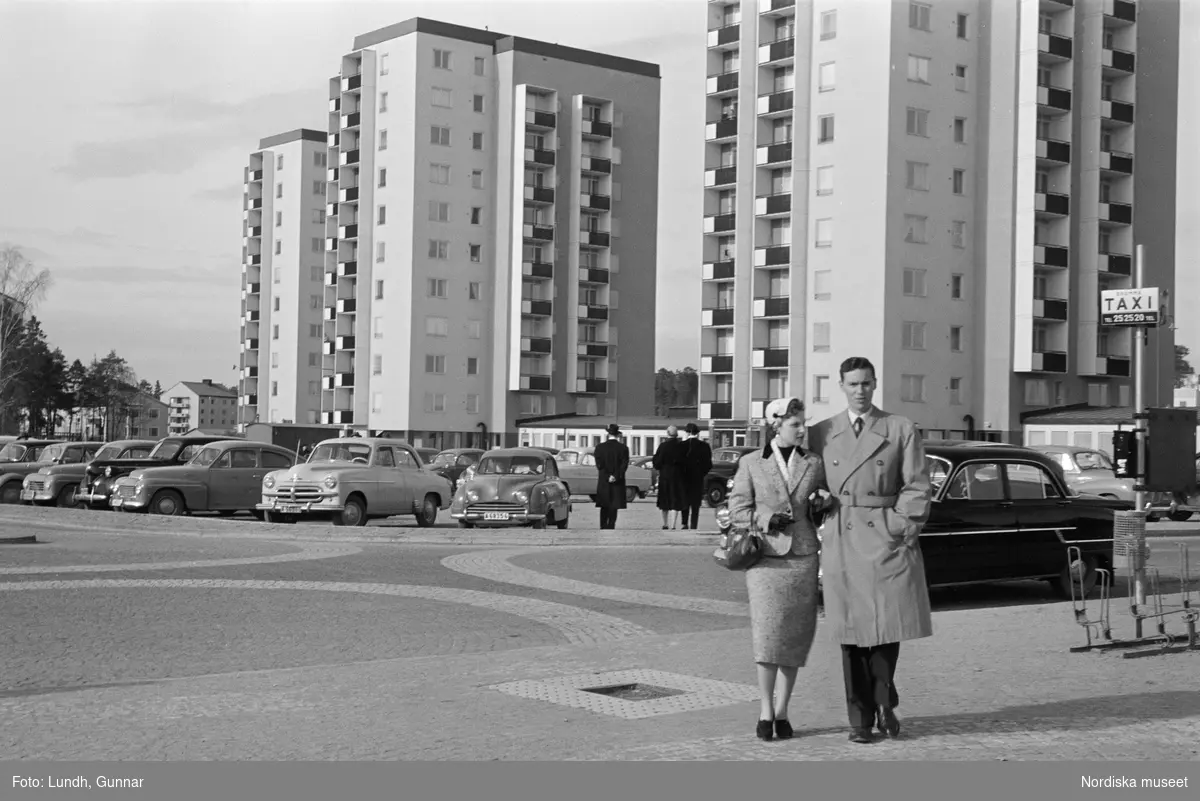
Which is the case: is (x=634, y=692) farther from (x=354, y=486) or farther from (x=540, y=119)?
(x=540, y=119)

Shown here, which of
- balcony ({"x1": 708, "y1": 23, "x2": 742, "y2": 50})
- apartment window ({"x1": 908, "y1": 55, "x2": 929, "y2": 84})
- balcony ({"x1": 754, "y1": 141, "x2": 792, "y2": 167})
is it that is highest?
balcony ({"x1": 708, "y1": 23, "x2": 742, "y2": 50})

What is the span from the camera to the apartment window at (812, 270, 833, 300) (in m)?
70.2

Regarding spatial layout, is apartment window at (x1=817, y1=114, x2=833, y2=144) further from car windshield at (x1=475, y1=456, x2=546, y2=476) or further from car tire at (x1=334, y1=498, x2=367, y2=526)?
car tire at (x1=334, y1=498, x2=367, y2=526)

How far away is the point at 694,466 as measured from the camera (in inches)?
993

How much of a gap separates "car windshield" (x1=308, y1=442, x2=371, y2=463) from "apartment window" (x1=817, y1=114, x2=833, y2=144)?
150 feet

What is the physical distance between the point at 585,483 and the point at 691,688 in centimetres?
3719

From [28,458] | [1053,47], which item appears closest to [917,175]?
[1053,47]

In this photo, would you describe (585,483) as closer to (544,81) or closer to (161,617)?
(161,617)

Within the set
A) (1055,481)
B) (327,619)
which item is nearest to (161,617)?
(327,619)

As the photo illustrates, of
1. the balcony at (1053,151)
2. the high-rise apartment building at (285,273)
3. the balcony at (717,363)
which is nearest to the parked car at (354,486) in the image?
the balcony at (1053,151)

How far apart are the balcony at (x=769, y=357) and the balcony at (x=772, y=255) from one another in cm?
428

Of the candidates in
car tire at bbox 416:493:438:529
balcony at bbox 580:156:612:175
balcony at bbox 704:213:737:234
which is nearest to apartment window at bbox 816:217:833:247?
balcony at bbox 704:213:737:234

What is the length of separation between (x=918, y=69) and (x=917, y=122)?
242cm

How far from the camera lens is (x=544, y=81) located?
293 ft
